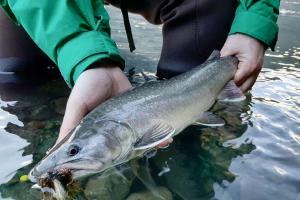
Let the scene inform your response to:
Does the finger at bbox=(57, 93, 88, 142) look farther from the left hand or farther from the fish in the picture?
the left hand

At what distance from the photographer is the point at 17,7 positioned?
1937 millimetres

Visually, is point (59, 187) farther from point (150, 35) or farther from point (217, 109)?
point (150, 35)

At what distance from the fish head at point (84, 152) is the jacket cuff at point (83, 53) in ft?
1.09

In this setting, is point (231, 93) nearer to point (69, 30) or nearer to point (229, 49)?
point (229, 49)

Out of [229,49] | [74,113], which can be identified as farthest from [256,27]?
[74,113]

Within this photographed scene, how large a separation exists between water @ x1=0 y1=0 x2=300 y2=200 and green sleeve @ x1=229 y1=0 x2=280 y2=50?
432 millimetres

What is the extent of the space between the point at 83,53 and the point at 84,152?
515 millimetres

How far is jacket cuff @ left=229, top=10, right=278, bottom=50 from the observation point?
6.93 feet

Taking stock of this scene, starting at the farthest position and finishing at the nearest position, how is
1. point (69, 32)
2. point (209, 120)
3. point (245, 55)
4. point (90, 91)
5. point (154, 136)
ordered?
point (245, 55)
point (209, 120)
point (69, 32)
point (90, 91)
point (154, 136)

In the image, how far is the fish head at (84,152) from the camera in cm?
133

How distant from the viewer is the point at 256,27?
6.94ft

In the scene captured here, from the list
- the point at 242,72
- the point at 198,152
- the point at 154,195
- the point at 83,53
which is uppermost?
the point at 83,53

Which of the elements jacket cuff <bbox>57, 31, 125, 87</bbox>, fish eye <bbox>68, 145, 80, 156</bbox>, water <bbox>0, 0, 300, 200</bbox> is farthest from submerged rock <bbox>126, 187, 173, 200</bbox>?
jacket cuff <bbox>57, 31, 125, 87</bbox>

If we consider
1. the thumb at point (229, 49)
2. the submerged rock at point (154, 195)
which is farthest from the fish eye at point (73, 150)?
the thumb at point (229, 49)
